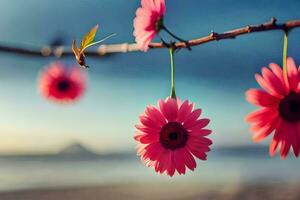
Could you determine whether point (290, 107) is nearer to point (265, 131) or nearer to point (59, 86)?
point (265, 131)

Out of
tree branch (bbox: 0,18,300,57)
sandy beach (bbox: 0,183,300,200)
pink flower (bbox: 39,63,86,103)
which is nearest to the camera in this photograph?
tree branch (bbox: 0,18,300,57)

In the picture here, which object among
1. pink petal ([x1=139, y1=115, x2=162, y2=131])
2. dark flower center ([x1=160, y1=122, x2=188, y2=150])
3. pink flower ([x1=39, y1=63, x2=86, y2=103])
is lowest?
dark flower center ([x1=160, y1=122, x2=188, y2=150])

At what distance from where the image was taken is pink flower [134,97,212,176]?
323 mm

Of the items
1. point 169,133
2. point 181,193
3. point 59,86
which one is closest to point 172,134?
point 169,133

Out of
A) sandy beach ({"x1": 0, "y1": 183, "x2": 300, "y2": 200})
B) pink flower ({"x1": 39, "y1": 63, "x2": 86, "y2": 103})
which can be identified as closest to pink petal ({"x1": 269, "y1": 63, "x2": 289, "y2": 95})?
pink flower ({"x1": 39, "y1": 63, "x2": 86, "y2": 103})

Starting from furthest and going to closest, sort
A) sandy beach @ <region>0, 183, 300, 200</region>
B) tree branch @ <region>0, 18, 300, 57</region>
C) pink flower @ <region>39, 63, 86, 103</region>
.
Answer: sandy beach @ <region>0, 183, 300, 200</region>
pink flower @ <region>39, 63, 86, 103</region>
tree branch @ <region>0, 18, 300, 57</region>

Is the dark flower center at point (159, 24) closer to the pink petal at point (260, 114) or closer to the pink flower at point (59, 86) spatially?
the pink petal at point (260, 114)

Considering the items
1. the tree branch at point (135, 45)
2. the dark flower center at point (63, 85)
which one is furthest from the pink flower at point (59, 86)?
the tree branch at point (135, 45)

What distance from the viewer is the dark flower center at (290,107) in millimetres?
270

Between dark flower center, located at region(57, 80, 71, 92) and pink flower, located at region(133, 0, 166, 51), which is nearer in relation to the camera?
pink flower, located at region(133, 0, 166, 51)

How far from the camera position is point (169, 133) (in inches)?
13.0

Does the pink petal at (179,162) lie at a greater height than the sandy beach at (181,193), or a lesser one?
lesser

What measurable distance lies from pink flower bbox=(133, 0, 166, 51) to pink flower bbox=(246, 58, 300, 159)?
0.06 meters

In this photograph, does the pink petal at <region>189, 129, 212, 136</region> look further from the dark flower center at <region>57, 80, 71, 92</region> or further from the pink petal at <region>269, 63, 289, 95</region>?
the dark flower center at <region>57, 80, 71, 92</region>
